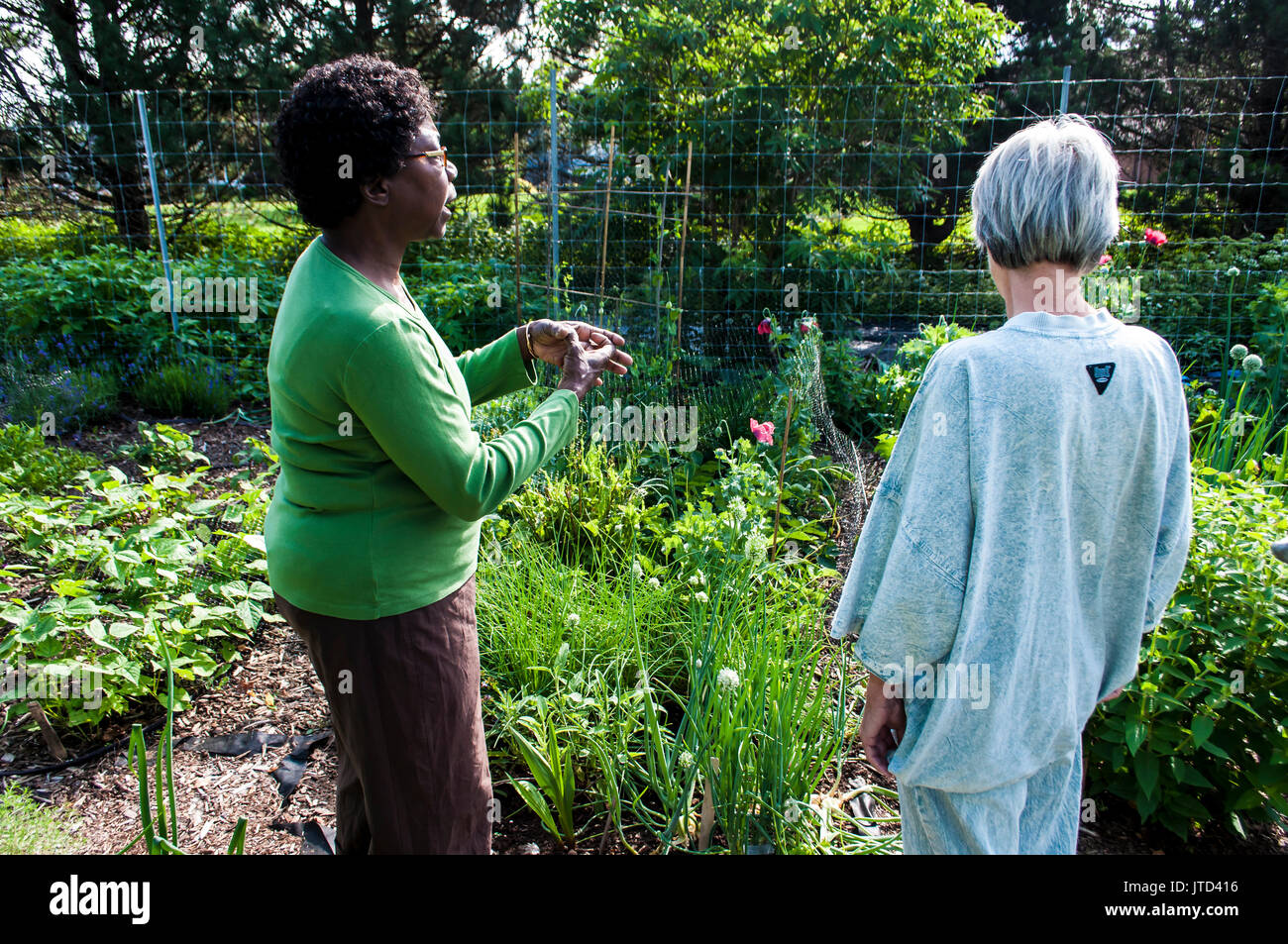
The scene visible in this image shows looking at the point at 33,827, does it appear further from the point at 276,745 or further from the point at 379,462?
the point at 379,462

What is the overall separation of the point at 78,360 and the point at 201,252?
7.93ft

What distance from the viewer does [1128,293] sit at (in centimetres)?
476

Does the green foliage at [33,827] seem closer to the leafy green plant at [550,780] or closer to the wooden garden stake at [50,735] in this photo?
the wooden garden stake at [50,735]

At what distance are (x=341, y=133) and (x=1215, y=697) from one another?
2.24 meters

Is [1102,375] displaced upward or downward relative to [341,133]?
downward

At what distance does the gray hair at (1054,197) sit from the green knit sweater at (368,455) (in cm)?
88

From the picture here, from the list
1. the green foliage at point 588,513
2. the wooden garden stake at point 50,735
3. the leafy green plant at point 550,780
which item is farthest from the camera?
the green foliage at point 588,513

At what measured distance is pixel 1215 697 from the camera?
1.83 metres

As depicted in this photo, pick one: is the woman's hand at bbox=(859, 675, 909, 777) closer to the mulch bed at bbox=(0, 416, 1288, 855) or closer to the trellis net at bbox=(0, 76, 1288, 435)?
the mulch bed at bbox=(0, 416, 1288, 855)

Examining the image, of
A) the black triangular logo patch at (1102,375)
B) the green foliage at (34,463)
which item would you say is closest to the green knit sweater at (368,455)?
the black triangular logo patch at (1102,375)

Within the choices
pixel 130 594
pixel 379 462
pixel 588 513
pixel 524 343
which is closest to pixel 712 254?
pixel 588 513

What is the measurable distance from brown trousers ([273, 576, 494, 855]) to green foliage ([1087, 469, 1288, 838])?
1.57m

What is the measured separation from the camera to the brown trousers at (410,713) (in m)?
1.39
